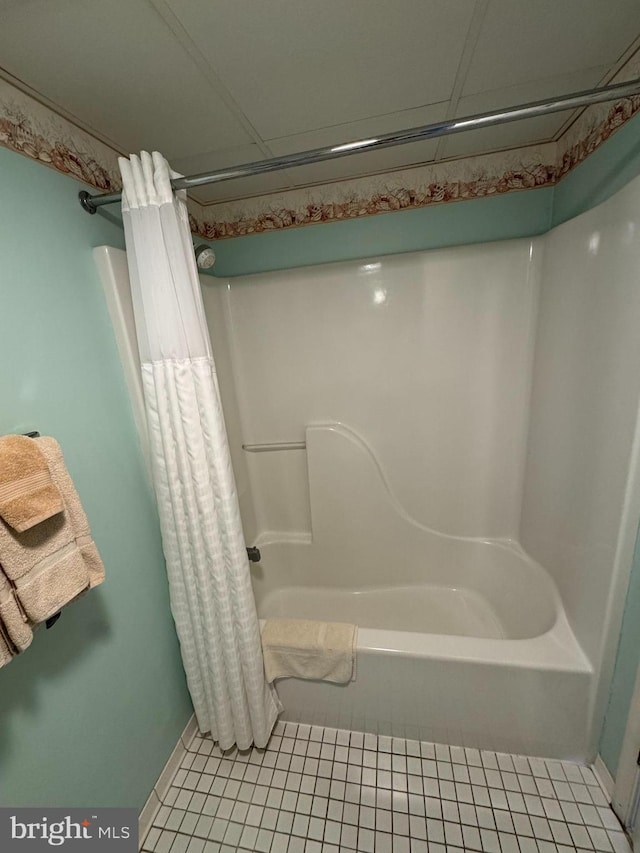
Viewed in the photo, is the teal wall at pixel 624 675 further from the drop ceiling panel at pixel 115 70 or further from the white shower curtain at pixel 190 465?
the drop ceiling panel at pixel 115 70

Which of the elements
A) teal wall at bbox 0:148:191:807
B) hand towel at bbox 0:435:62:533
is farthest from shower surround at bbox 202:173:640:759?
hand towel at bbox 0:435:62:533

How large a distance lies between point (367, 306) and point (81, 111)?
1.13 m

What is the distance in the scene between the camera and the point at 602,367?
1019 mm

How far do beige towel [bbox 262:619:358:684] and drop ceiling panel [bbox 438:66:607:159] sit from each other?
69.9 inches

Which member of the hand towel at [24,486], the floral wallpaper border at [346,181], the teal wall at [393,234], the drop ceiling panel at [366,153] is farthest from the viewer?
the teal wall at [393,234]

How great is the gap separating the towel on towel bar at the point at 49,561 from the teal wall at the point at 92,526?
6.3 inches

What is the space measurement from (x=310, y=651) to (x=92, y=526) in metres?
0.83

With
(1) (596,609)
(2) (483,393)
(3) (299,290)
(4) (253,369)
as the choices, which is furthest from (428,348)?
(1) (596,609)

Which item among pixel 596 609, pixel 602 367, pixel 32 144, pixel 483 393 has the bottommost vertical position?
pixel 596 609

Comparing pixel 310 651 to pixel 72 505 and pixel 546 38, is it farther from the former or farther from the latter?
pixel 546 38

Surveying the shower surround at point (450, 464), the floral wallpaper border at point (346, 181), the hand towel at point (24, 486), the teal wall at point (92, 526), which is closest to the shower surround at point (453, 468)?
the shower surround at point (450, 464)

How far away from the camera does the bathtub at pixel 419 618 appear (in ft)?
3.61

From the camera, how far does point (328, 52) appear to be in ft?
2.61

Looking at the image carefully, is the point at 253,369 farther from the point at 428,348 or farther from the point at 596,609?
the point at 596,609
